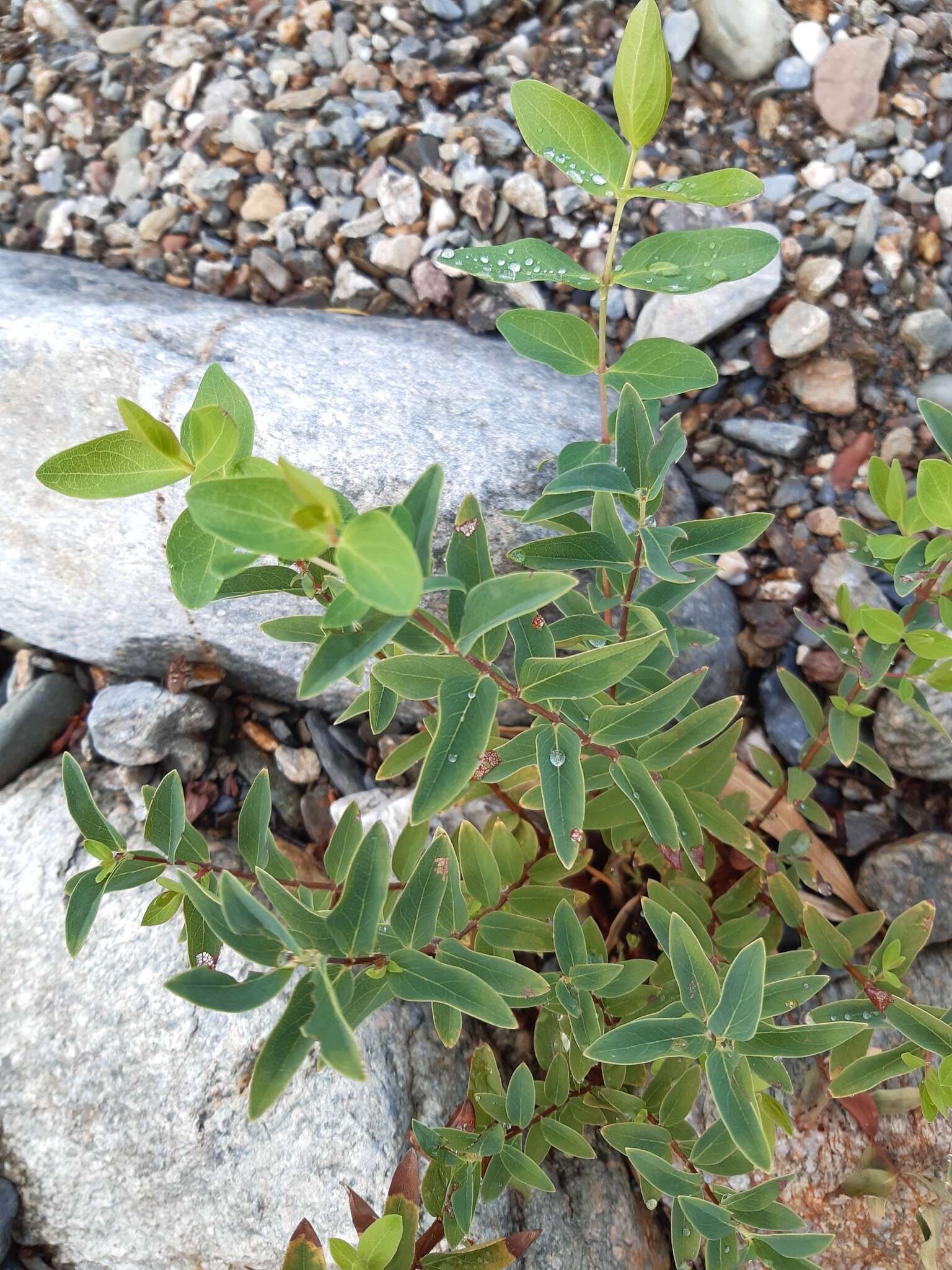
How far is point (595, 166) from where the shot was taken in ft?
5.96

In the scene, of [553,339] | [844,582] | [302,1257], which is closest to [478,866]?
[302,1257]

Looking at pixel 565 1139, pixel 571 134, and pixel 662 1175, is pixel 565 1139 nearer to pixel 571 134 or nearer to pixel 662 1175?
pixel 662 1175

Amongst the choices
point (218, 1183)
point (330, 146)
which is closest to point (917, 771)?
point (218, 1183)

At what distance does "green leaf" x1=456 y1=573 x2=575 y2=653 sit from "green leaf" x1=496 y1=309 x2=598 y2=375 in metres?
0.78

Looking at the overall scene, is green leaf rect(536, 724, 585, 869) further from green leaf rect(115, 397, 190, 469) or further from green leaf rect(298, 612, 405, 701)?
green leaf rect(115, 397, 190, 469)

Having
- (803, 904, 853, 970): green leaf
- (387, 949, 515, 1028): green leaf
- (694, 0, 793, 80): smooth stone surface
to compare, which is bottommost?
(803, 904, 853, 970): green leaf

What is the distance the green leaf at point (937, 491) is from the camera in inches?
69.1

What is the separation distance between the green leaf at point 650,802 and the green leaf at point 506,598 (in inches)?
23.0

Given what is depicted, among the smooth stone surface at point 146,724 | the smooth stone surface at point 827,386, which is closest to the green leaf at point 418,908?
the smooth stone surface at point 146,724

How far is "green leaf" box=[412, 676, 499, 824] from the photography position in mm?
1401

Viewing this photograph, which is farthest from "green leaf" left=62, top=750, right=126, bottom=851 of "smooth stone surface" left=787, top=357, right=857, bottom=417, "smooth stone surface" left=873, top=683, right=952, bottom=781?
"smooth stone surface" left=787, top=357, right=857, bottom=417

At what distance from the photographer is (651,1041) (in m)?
1.64

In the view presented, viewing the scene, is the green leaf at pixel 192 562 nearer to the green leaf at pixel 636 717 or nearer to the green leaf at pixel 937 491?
the green leaf at pixel 636 717

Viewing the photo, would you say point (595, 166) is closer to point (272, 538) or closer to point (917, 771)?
point (272, 538)
